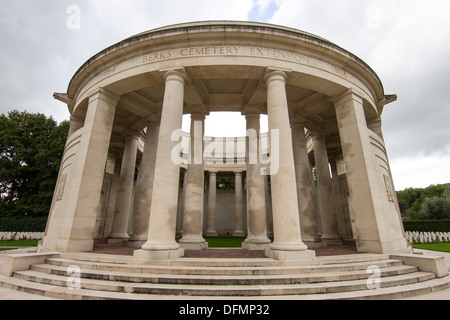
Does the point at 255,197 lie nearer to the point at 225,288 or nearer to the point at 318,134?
the point at 225,288

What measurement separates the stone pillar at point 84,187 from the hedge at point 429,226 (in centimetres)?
5807

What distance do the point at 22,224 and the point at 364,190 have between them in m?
57.7

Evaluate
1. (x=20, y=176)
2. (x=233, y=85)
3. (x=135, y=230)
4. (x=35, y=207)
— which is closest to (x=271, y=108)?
(x=233, y=85)

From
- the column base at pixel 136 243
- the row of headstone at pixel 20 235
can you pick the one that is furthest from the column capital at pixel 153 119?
the row of headstone at pixel 20 235

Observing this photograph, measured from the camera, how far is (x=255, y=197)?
2019cm

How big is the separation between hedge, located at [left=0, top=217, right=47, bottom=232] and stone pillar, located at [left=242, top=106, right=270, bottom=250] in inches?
1763

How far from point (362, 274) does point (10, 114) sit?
6987 cm

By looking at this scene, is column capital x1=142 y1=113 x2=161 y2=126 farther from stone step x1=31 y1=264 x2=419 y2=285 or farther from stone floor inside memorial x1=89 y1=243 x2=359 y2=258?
stone step x1=31 y1=264 x2=419 y2=285

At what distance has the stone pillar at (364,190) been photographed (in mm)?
15953

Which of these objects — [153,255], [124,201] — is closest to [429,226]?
[153,255]

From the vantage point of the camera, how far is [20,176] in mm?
47531

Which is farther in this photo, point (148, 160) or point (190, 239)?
point (148, 160)
